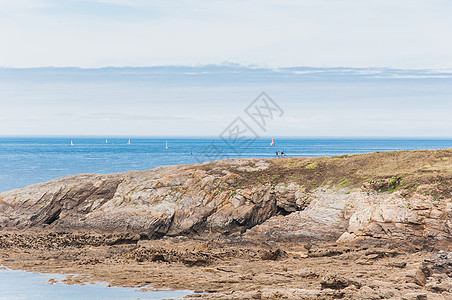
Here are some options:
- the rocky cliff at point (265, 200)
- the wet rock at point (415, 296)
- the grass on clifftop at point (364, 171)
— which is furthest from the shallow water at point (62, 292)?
the grass on clifftop at point (364, 171)

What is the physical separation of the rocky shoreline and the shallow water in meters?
0.89

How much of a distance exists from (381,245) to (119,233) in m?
16.0

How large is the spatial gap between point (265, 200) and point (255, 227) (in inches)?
97.0

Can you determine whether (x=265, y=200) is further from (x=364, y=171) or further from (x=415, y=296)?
(x=415, y=296)

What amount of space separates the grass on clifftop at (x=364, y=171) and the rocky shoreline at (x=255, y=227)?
9 centimetres

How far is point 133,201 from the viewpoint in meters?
34.6

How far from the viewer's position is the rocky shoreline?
21719mm

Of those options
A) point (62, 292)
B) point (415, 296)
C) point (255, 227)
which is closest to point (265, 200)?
point (255, 227)

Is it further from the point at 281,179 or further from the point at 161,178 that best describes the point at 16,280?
the point at 281,179

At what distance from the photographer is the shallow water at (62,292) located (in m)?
20.6

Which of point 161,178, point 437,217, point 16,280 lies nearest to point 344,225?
point 437,217

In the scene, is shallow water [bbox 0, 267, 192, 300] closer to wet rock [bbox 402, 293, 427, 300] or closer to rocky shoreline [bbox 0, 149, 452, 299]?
rocky shoreline [bbox 0, 149, 452, 299]

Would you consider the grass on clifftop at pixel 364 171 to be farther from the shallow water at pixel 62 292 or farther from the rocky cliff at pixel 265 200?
the shallow water at pixel 62 292

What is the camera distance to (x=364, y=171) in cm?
3478
